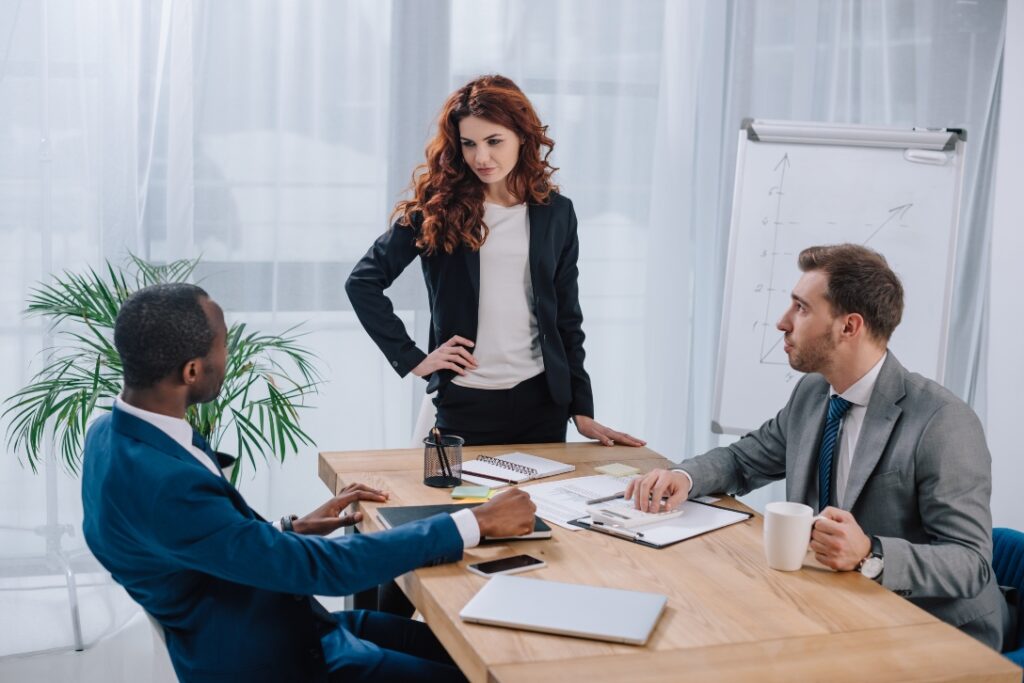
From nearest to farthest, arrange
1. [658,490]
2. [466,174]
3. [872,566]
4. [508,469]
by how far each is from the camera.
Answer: [872,566] < [658,490] < [508,469] < [466,174]

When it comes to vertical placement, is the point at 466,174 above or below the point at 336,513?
above

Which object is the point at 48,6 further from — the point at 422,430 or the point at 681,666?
the point at 681,666

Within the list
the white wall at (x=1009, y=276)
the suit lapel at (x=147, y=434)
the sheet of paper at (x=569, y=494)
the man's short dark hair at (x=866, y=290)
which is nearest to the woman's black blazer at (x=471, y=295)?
the sheet of paper at (x=569, y=494)

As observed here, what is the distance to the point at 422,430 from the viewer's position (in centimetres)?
282

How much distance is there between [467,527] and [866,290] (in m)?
0.86

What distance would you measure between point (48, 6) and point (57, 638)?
191 centimetres

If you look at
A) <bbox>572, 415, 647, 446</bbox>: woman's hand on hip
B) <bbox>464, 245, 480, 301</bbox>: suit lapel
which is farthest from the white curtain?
<bbox>572, 415, 647, 446</bbox>: woman's hand on hip

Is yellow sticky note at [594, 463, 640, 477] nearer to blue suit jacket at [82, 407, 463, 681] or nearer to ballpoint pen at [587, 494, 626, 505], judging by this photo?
ballpoint pen at [587, 494, 626, 505]

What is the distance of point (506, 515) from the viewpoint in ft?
5.76

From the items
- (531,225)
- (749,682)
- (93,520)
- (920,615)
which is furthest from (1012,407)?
(93,520)

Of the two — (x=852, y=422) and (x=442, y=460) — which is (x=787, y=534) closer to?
(x=852, y=422)

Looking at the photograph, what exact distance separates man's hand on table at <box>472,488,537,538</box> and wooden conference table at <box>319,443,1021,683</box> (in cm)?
3

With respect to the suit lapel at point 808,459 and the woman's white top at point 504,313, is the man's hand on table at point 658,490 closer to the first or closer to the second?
the suit lapel at point 808,459

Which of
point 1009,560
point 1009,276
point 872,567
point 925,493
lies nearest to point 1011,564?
point 1009,560
